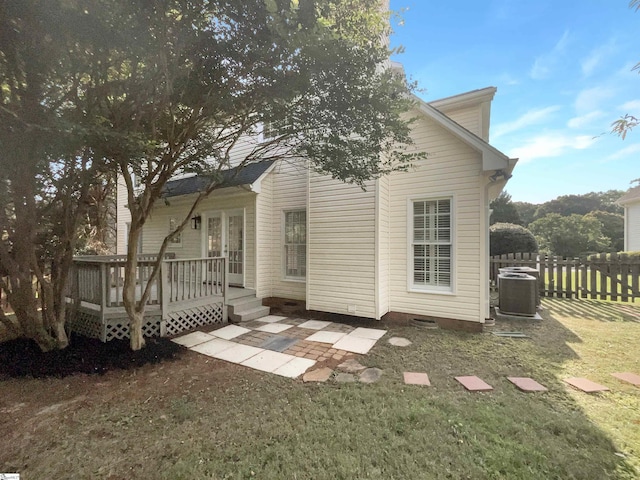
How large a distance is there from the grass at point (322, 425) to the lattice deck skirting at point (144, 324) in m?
1.44

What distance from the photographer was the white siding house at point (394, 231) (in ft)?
17.8

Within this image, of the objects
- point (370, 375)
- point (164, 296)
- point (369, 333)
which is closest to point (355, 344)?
point (369, 333)

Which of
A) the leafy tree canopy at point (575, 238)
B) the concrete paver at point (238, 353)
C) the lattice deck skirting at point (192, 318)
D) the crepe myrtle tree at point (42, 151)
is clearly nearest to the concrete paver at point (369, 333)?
the concrete paver at point (238, 353)

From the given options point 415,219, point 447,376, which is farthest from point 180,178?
point 447,376

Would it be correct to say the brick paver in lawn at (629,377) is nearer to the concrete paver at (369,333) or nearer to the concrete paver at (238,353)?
the concrete paver at (369,333)

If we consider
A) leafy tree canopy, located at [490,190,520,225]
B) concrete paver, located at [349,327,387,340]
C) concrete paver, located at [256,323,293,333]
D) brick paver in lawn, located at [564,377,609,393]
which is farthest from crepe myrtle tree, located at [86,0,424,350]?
leafy tree canopy, located at [490,190,520,225]

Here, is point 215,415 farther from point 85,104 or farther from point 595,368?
point 595,368

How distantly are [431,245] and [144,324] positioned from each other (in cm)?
602

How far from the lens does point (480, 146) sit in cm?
507

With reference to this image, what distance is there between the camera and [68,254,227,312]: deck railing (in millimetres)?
4781

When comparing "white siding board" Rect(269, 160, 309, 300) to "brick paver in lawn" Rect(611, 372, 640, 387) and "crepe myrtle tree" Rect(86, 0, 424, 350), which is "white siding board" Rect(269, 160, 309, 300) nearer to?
"crepe myrtle tree" Rect(86, 0, 424, 350)

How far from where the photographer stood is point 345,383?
3326 mm

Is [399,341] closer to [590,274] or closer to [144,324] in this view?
[144,324]

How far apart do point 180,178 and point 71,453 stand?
29.7 ft
